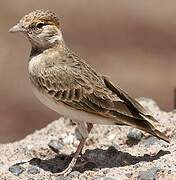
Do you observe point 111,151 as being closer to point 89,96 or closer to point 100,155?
point 100,155

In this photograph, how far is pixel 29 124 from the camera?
19.1m

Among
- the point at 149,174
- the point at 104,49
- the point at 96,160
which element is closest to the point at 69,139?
the point at 96,160

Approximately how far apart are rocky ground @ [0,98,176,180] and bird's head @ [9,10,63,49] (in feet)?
4.61

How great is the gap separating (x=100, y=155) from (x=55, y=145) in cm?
79

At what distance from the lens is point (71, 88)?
8.62 metres

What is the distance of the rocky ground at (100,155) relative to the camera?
8.45 meters

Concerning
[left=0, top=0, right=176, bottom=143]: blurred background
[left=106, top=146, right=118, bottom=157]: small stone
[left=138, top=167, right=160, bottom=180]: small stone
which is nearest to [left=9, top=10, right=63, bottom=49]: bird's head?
[left=106, top=146, right=118, bottom=157]: small stone

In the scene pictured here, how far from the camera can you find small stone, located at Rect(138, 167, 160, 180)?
26.4 ft

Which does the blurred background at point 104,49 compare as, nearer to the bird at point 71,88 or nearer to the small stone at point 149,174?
the bird at point 71,88

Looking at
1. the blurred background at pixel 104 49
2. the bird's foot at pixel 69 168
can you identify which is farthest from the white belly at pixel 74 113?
the blurred background at pixel 104 49

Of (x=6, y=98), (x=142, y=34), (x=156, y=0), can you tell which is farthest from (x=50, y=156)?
(x=156, y=0)

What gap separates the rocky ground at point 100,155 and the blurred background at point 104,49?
8.00 meters

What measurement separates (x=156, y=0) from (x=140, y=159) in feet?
63.8

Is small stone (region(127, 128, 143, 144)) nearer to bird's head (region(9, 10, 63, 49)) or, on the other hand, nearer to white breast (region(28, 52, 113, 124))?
white breast (region(28, 52, 113, 124))
